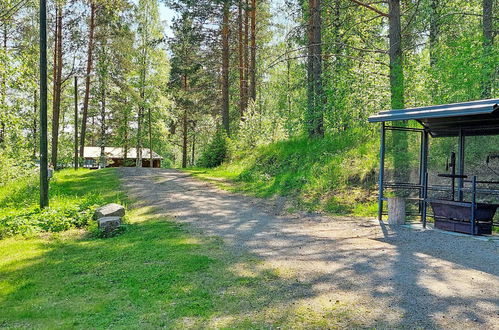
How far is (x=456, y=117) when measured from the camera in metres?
7.13

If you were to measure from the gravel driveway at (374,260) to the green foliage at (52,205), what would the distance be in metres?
1.75

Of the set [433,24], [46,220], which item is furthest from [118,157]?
[46,220]

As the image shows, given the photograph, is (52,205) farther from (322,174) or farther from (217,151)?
(217,151)

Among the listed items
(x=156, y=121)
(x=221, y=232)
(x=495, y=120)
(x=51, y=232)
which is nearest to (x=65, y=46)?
(x=156, y=121)

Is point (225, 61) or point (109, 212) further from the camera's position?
point (225, 61)

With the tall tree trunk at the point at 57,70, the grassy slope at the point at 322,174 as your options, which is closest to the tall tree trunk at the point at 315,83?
the grassy slope at the point at 322,174

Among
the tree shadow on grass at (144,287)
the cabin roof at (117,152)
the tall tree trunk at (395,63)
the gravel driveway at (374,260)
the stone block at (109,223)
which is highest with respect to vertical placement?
the tall tree trunk at (395,63)

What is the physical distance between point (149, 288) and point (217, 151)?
653 inches

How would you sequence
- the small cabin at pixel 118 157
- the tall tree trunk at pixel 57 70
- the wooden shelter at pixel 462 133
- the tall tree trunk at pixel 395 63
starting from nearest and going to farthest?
the wooden shelter at pixel 462 133 < the tall tree trunk at pixel 395 63 < the tall tree trunk at pixel 57 70 < the small cabin at pixel 118 157

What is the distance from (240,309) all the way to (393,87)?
8.52 m

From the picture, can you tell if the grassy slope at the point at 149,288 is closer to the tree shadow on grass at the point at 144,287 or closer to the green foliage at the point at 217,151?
the tree shadow on grass at the point at 144,287

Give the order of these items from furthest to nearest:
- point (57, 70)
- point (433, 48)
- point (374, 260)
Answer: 1. point (57, 70)
2. point (433, 48)
3. point (374, 260)

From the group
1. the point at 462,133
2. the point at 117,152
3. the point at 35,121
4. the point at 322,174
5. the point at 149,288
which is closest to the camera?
the point at 149,288

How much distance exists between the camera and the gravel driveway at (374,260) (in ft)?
11.9
